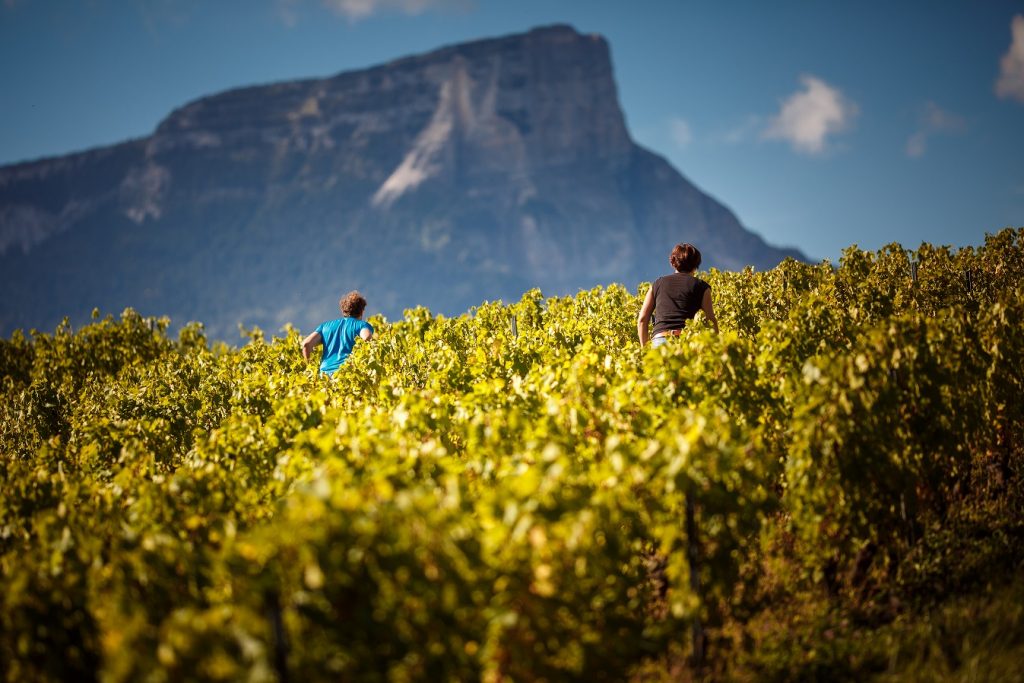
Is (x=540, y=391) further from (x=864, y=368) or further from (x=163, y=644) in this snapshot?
(x=163, y=644)

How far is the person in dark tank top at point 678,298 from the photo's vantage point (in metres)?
7.45

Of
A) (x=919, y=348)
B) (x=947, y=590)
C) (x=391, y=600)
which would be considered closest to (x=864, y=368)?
(x=919, y=348)

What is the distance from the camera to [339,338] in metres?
9.41

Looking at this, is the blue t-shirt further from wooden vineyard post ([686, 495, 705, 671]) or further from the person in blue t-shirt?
wooden vineyard post ([686, 495, 705, 671])

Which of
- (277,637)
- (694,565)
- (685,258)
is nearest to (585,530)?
(694,565)

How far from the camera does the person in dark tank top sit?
7449mm

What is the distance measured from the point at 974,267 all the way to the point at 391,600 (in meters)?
11.4

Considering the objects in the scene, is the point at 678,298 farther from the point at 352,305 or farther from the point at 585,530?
the point at 585,530

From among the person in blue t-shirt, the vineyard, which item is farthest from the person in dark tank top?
the person in blue t-shirt

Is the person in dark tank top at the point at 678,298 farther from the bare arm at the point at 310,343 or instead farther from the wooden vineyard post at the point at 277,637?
the wooden vineyard post at the point at 277,637

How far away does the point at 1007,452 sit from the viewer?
6.25 metres

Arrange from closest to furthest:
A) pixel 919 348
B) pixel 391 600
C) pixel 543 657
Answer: pixel 391 600 → pixel 543 657 → pixel 919 348

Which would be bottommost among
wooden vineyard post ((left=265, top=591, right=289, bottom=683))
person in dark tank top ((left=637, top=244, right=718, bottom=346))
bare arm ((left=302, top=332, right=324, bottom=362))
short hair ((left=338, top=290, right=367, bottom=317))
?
→ wooden vineyard post ((left=265, top=591, right=289, bottom=683))

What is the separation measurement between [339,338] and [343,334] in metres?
0.09
